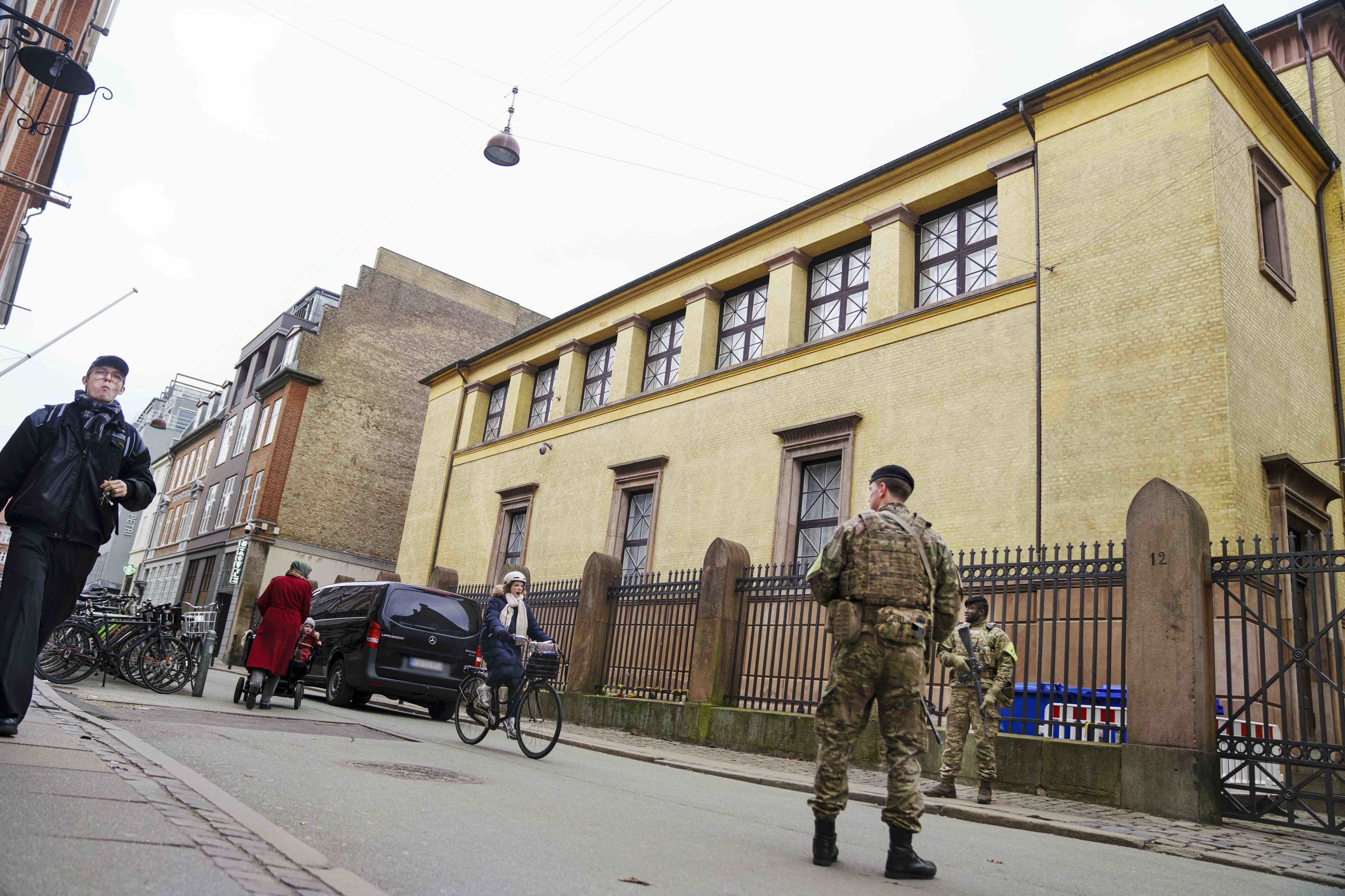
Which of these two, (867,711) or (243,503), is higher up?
(243,503)

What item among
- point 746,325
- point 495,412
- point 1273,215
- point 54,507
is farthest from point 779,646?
point 495,412

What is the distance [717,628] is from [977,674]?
5329mm

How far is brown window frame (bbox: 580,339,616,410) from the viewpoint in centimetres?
2533

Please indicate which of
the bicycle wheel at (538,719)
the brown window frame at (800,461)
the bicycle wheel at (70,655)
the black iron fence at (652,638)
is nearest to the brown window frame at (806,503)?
the brown window frame at (800,461)

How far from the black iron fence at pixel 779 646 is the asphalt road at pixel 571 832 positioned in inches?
137

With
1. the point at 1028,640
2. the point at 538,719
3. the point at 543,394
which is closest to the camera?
the point at 538,719

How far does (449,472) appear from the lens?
99.5ft

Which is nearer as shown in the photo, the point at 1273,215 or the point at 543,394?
the point at 1273,215

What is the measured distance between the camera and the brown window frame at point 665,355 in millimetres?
23281

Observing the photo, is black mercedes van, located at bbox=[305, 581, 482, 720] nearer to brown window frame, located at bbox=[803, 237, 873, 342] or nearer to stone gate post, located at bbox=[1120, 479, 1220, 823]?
stone gate post, located at bbox=[1120, 479, 1220, 823]

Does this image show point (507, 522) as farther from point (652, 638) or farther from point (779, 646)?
point (779, 646)

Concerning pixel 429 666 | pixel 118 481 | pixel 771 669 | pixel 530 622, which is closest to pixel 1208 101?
pixel 771 669

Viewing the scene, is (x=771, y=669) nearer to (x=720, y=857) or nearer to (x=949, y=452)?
(x=949, y=452)

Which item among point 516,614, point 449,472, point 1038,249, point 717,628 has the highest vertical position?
point 1038,249
